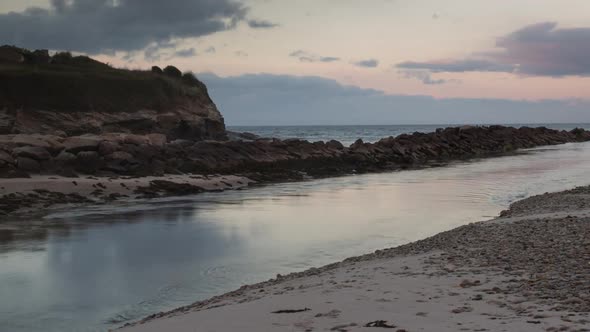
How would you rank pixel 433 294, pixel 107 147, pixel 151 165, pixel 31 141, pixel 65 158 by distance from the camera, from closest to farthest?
1. pixel 433 294
2. pixel 65 158
3. pixel 31 141
4. pixel 107 147
5. pixel 151 165

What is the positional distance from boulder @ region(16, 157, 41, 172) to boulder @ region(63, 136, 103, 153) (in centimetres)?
202

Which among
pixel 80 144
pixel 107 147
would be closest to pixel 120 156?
pixel 107 147

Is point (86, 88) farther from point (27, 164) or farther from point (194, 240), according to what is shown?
point (194, 240)

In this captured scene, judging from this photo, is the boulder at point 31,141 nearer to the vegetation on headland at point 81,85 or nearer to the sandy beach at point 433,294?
the vegetation on headland at point 81,85

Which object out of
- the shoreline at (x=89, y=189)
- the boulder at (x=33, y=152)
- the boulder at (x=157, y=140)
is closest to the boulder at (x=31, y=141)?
the boulder at (x=33, y=152)

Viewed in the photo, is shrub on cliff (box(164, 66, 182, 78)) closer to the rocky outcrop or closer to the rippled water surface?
the rocky outcrop

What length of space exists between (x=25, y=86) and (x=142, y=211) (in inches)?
993

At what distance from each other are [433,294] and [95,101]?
3910 cm

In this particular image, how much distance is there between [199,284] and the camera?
30.1ft

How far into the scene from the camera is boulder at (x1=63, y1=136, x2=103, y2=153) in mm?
24391

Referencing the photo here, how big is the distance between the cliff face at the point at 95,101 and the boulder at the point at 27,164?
12359 mm

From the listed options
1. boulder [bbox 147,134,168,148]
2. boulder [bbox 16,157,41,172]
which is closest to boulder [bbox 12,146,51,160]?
boulder [bbox 16,157,41,172]

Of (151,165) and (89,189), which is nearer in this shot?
(89,189)

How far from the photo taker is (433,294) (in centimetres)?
582
